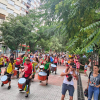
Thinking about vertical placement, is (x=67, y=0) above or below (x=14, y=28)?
below

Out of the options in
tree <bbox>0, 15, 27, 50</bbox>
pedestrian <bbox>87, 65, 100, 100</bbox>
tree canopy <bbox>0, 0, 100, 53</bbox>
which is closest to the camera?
pedestrian <bbox>87, 65, 100, 100</bbox>

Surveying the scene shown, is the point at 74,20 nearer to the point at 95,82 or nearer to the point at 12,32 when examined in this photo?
the point at 95,82

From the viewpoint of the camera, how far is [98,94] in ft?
10.5

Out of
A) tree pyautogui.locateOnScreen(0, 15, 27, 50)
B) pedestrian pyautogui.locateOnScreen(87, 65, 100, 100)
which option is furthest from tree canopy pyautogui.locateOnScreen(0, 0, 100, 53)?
tree pyautogui.locateOnScreen(0, 15, 27, 50)

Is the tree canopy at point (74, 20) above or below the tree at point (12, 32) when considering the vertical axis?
below

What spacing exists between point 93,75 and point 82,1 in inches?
107

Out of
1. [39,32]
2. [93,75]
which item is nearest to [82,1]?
[93,75]

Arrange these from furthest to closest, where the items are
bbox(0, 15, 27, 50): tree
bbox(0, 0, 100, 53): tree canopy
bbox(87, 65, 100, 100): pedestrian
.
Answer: bbox(0, 15, 27, 50): tree → bbox(0, 0, 100, 53): tree canopy → bbox(87, 65, 100, 100): pedestrian

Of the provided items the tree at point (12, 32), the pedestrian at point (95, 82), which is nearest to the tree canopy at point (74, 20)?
the pedestrian at point (95, 82)

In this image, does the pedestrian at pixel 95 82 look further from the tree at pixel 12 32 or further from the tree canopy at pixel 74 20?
the tree at pixel 12 32

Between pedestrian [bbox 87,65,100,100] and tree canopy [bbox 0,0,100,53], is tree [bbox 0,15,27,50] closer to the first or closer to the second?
tree canopy [bbox 0,0,100,53]

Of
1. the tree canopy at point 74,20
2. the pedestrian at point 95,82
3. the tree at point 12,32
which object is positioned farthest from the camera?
the tree at point 12,32

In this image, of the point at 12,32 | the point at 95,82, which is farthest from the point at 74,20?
the point at 12,32

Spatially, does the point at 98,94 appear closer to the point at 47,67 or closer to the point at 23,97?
the point at 23,97
